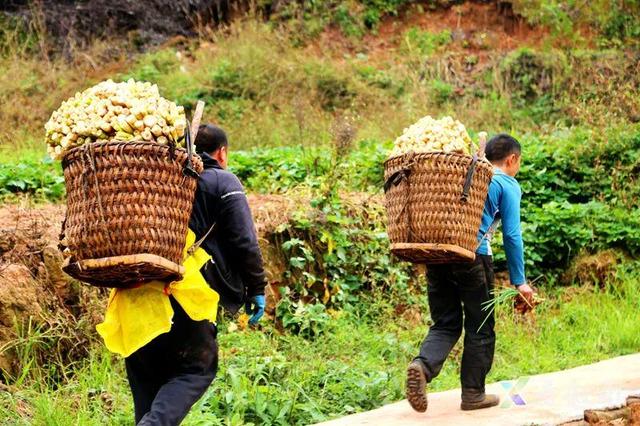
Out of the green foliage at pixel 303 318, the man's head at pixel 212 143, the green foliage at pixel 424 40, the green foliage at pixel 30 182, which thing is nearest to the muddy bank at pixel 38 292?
the green foliage at pixel 30 182

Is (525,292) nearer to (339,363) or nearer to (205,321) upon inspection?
(339,363)

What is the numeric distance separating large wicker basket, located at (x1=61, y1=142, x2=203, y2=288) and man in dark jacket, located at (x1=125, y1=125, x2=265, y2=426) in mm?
392

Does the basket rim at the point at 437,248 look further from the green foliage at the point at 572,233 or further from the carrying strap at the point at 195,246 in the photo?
the green foliage at the point at 572,233

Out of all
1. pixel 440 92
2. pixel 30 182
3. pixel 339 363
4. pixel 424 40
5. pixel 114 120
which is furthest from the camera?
pixel 424 40

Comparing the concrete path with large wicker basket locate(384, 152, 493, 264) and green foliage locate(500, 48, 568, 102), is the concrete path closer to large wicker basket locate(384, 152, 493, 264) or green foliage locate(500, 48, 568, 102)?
large wicker basket locate(384, 152, 493, 264)

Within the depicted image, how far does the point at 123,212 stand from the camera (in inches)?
170

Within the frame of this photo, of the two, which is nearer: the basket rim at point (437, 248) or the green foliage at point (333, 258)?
the basket rim at point (437, 248)

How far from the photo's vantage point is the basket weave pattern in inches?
170

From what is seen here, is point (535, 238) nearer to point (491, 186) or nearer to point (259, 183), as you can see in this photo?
point (259, 183)

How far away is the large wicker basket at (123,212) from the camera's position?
14.1 feet

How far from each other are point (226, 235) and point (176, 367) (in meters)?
0.67

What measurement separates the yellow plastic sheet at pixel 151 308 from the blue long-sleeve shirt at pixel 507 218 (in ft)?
7.28

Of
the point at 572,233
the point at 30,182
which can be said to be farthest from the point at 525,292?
the point at 30,182

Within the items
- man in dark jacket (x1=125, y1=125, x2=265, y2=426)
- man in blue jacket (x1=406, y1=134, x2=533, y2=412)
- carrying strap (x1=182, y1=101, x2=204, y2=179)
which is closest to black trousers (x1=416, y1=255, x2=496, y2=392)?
man in blue jacket (x1=406, y1=134, x2=533, y2=412)
